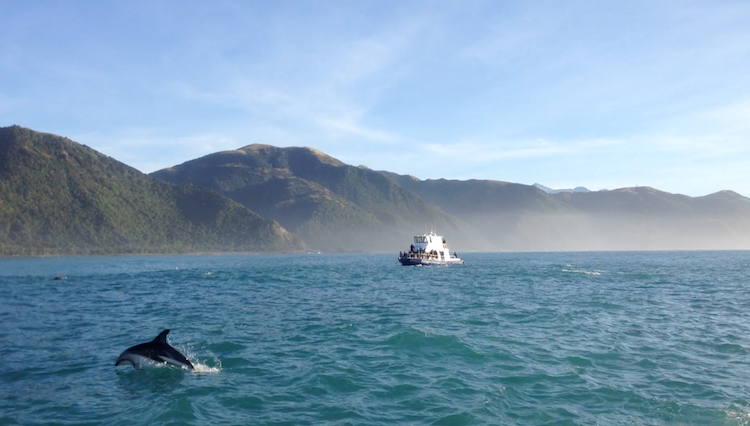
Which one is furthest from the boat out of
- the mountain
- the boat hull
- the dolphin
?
the mountain

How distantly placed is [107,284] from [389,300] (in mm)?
33162

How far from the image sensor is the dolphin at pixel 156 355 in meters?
19.8

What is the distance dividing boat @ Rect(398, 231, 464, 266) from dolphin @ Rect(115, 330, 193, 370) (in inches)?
3267

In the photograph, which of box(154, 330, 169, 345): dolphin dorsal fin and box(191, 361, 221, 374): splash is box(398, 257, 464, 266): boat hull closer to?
box(191, 361, 221, 374): splash

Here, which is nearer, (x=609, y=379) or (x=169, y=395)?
(x=169, y=395)

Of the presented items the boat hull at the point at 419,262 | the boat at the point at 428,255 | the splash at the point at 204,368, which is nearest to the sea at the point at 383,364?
→ the splash at the point at 204,368

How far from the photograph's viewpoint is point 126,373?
19.5 meters

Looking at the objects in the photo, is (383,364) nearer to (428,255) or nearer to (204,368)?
(204,368)

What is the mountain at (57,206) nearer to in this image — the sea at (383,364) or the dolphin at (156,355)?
the sea at (383,364)

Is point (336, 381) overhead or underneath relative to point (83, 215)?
underneath

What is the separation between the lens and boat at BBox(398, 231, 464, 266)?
103 meters

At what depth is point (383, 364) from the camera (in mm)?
20703

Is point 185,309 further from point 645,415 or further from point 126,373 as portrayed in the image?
point 645,415

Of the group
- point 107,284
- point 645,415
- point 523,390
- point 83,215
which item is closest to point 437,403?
point 523,390
